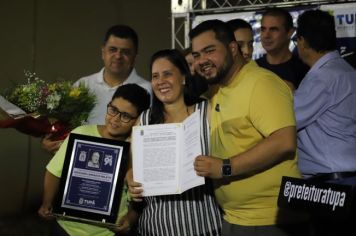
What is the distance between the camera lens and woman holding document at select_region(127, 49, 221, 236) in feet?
9.62

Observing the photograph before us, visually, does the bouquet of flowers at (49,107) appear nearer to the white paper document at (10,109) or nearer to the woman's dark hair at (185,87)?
the white paper document at (10,109)

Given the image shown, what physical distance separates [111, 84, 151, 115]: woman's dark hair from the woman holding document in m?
0.13

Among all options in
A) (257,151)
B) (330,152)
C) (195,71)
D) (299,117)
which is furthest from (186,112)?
(330,152)

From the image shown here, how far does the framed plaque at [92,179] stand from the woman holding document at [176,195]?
0.40 ft

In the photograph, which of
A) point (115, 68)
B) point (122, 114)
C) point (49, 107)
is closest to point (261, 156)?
point (122, 114)

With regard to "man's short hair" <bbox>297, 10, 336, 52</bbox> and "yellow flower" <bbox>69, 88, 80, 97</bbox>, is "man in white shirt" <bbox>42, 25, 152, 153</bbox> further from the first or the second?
"man's short hair" <bbox>297, 10, 336, 52</bbox>

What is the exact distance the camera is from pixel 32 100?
11.3 ft

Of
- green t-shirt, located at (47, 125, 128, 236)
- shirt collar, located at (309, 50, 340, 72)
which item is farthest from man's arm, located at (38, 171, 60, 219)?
shirt collar, located at (309, 50, 340, 72)

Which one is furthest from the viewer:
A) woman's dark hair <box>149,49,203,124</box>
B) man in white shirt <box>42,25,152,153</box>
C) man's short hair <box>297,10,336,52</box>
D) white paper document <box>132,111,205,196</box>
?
man in white shirt <box>42,25,152,153</box>

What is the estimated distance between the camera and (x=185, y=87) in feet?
9.98

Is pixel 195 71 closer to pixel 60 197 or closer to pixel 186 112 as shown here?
pixel 186 112

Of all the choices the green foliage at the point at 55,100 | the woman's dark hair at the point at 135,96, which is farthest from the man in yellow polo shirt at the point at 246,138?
the green foliage at the point at 55,100

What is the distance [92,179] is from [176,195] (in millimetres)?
491

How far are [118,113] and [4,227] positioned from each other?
3807 mm
